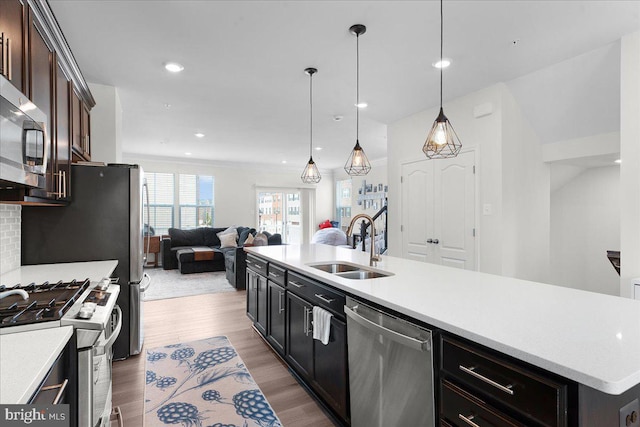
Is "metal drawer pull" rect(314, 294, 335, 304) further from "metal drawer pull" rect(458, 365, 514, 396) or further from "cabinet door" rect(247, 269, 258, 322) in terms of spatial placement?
"cabinet door" rect(247, 269, 258, 322)

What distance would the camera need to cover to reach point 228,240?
25.2 ft

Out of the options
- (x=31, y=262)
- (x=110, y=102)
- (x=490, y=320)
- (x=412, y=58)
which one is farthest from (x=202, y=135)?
(x=490, y=320)

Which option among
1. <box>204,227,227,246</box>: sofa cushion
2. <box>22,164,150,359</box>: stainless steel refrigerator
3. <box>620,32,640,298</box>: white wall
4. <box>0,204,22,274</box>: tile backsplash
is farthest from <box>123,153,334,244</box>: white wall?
<box>620,32,640,298</box>: white wall

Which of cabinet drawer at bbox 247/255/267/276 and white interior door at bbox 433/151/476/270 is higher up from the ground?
white interior door at bbox 433/151/476/270

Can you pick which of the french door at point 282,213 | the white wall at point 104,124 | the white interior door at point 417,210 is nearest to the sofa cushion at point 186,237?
the french door at point 282,213

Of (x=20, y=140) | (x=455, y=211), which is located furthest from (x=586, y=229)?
(x=20, y=140)

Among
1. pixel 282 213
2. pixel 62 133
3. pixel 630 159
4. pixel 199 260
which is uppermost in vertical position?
pixel 62 133

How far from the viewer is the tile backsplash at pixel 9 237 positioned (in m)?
2.30

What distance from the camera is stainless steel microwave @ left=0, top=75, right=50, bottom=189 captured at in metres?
1.31

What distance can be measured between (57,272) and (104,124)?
1.98 meters

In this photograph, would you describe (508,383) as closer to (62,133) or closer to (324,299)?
(324,299)

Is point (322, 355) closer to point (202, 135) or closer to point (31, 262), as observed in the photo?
point (31, 262)

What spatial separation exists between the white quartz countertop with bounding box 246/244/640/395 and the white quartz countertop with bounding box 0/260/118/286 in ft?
5.03

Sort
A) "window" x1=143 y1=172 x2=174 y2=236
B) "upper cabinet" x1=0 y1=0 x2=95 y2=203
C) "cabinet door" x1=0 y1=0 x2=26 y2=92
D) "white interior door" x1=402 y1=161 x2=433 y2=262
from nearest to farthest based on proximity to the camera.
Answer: "cabinet door" x1=0 y1=0 x2=26 y2=92 → "upper cabinet" x1=0 y1=0 x2=95 y2=203 → "white interior door" x1=402 y1=161 x2=433 y2=262 → "window" x1=143 y1=172 x2=174 y2=236
